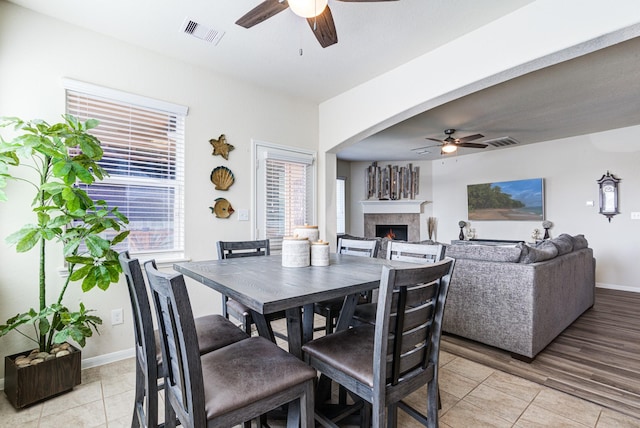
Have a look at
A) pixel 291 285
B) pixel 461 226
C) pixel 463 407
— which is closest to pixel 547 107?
pixel 461 226

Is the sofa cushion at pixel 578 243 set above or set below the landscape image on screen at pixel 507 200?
below

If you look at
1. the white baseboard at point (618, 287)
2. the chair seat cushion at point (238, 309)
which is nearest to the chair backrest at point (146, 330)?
the chair seat cushion at point (238, 309)

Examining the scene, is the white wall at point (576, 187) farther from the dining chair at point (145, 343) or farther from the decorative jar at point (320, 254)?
the dining chair at point (145, 343)

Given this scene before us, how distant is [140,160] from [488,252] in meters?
3.30

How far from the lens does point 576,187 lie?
5555mm

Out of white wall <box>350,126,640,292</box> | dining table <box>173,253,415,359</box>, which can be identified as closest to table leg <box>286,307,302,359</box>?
dining table <box>173,253,415,359</box>

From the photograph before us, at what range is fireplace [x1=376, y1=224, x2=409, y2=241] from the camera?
772cm

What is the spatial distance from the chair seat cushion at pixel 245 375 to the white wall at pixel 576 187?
6415 millimetres

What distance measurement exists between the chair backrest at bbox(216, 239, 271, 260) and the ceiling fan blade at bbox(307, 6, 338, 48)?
1.64 meters

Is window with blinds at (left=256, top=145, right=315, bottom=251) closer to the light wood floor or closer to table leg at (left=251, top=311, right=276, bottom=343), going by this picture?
table leg at (left=251, top=311, right=276, bottom=343)

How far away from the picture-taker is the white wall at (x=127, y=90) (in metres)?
2.20

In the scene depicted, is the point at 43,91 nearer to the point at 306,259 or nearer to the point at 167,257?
the point at 167,257

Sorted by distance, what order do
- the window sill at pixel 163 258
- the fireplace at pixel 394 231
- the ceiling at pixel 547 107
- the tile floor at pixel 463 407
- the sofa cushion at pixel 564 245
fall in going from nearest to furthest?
the tile floor at pixel 463 407
the window sill at pixel 163 258
the ceiling at pixel 547 107
the sofa cushion at pixel 564 245
the fireplace at pixel 394 231

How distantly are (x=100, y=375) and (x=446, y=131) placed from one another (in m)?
5.31
